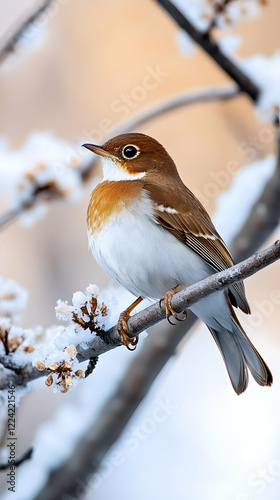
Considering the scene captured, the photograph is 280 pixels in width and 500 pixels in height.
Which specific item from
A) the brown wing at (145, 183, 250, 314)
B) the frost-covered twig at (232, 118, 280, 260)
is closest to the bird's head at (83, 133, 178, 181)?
the brown wing at (145, 183, 250, 314)

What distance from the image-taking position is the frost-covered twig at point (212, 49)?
3.13 metres

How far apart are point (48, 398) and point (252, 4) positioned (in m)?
3.20

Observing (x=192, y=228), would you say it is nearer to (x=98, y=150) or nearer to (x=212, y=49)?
(x=98, y=150)

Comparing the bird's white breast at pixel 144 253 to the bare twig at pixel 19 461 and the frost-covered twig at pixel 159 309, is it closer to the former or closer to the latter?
the frost-covered twig at pixel 159 309

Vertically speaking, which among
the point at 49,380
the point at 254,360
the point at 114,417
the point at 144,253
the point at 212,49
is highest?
the point at 212,49

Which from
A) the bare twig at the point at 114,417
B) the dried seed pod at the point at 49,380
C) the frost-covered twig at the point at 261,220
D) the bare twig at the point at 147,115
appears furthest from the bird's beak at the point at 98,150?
the dried seed pod at the point at 49,380

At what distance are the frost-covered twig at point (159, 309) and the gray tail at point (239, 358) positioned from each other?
828mm

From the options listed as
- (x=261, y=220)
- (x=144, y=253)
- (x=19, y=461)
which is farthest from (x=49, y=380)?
(x=261, y=220)

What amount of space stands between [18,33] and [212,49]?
1.13 m

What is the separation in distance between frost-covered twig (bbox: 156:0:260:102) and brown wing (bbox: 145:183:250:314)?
2.46 ft

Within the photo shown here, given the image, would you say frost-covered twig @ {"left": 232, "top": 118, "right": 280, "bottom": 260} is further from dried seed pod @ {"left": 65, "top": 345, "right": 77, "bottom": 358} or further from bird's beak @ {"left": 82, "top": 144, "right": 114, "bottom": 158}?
dried seed pod @ {"left": 65, "top": 345, "right": 77, "bottom": 358}

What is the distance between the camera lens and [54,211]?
18.2 feet

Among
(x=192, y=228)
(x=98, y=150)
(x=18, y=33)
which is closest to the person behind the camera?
(x=18, y=33)

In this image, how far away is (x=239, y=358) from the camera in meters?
3.30
